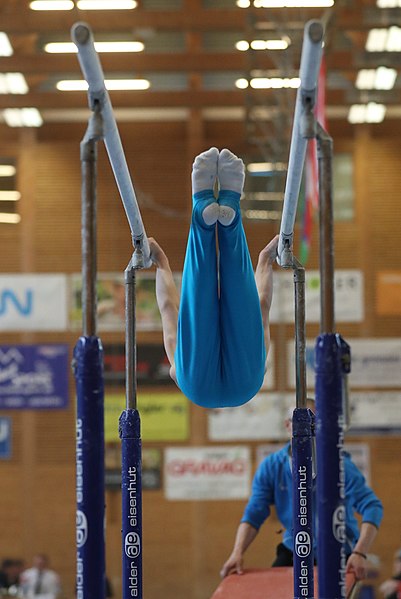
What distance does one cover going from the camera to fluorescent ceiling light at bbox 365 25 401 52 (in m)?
11.3

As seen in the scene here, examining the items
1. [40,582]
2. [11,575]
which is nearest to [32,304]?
[11,575]

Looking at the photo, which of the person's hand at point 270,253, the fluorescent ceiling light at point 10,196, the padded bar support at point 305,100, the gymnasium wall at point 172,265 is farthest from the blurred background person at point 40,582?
the padded bar support at point 305,100

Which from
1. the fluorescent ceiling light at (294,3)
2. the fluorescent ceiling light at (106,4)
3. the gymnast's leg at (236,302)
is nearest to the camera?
the gymnast's leg at (236,302)

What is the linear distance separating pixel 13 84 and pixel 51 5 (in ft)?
7.99

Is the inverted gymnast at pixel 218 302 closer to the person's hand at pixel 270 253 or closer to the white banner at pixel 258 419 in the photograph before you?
the person's hand at pixel 270 253

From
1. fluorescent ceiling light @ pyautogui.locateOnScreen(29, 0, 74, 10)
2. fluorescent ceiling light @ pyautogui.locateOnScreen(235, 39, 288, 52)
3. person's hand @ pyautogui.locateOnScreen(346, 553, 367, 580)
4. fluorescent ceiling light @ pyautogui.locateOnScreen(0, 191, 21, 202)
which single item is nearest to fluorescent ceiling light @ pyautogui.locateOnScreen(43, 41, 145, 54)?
fluorescent ceiling light @ pyautogui.locateOnScreen(29, 0, 74, 10)

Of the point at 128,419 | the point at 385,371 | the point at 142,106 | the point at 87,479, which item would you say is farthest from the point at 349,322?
the point at 87,479

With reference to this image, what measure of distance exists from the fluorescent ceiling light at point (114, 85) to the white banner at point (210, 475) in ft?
18.6

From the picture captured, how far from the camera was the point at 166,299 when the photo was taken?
4.62 meters

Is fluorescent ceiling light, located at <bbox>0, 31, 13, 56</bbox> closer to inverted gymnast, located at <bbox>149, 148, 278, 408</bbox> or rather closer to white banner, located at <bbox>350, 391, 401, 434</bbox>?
white banner, located at <bbox>350, 391, 401, 434</bbox>

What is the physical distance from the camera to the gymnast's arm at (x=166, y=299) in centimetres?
456

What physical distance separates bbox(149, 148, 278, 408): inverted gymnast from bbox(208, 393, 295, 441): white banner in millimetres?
9836

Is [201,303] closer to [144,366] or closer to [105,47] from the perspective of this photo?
[105,47]

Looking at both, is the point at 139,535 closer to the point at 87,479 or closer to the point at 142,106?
the point at 87,479
